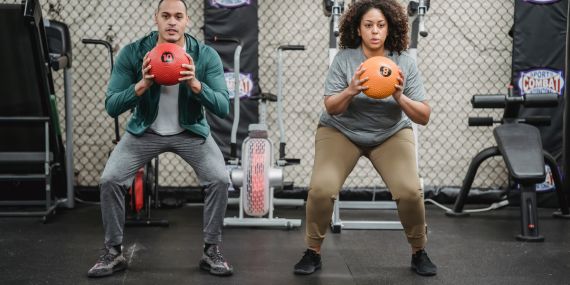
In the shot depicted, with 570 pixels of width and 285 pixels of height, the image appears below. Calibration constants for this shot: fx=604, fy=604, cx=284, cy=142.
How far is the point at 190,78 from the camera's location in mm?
2760

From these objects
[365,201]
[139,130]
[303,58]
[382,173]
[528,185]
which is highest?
[303,58]

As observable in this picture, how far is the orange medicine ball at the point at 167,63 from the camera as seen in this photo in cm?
270

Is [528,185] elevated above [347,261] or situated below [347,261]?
above

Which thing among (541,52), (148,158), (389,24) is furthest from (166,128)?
(541,52)

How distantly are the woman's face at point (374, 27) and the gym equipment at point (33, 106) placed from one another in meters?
2.44

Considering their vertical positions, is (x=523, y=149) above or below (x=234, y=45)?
below

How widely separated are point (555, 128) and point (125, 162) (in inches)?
143

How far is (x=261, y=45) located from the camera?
514 cm

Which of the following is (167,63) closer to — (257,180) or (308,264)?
(308,264)

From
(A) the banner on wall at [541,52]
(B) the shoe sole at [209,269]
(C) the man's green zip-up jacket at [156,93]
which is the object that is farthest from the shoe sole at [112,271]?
(A) the banner on wall at [541,52]

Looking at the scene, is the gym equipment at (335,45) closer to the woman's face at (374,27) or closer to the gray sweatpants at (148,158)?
the woman's face at (374,27)

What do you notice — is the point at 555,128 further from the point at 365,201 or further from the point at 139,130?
the point at 139,130

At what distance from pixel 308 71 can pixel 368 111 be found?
227 cm

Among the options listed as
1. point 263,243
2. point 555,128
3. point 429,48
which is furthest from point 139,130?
point 555,128
